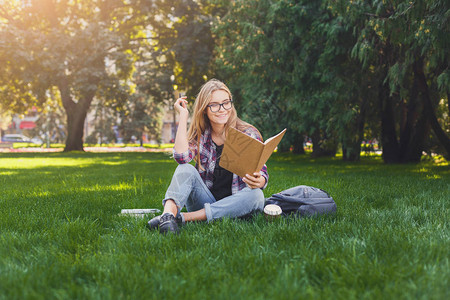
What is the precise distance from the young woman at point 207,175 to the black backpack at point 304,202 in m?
0.24

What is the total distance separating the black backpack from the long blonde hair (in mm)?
794

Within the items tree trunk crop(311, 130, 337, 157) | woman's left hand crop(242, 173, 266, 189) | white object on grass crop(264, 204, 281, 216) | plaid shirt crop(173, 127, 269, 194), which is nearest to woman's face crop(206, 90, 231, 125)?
plaid shirt crop(173, 127, 269, 194)

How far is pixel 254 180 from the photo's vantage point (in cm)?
332

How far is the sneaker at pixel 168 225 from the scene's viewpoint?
309cm

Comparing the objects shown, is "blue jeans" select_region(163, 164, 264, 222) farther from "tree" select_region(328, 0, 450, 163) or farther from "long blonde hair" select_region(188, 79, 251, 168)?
"tree" select_region(328, 0, 450, 163)

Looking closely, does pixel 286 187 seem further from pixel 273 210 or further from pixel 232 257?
pixel 232 257

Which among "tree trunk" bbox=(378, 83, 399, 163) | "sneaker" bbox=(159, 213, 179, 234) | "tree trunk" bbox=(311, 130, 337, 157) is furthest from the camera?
"tree trunk" bbox=(311, 130, 337, 157)

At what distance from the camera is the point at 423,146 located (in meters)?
A: 13.4

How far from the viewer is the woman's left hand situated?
10.8ft

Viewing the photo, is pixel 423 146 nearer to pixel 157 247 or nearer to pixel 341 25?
pixel 341 25

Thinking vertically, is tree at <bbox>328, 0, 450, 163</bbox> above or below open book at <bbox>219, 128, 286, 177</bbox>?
above

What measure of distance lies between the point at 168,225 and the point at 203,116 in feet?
3.87

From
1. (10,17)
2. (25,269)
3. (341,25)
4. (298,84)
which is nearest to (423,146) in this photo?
(298,84)

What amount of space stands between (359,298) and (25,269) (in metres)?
1.85
